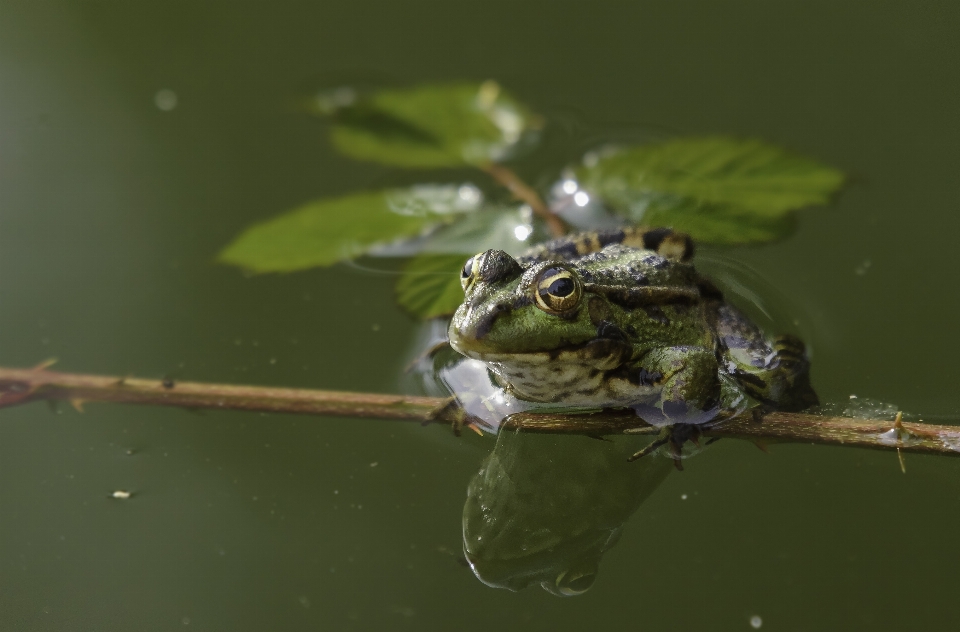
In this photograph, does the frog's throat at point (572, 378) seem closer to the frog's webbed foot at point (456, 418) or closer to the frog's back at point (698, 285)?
the frog's webbed foot at point (456, 418)

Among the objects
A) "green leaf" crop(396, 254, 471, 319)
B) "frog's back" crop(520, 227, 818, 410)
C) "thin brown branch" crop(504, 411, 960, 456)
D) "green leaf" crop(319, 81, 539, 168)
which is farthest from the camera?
"green leaf" crop(319, 81, 539, 168)

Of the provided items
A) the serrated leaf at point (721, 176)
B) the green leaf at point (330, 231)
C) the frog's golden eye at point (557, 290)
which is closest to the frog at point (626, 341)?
the frog's golden eye at point (557, 290)

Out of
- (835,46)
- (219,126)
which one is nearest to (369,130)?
(219,126)

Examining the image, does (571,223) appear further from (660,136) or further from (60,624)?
(60,624)

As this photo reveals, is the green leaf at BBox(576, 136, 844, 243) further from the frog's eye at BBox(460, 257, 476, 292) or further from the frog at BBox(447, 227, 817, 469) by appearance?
the frog's eye at BBox(460, 257, 476, 292)

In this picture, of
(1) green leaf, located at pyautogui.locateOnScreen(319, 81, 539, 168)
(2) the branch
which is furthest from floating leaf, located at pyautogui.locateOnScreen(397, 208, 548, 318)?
Answer: (1) green leaf, located at pyautogui.locateOnScreen(319, 81, 539, 168)

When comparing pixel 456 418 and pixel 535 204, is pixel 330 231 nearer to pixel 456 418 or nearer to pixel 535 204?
pixel 535 204

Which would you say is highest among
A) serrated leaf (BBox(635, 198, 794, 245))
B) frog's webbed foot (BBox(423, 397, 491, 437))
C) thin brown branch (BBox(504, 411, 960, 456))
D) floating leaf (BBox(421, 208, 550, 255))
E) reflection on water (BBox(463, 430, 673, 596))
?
serrated leaf (BBox(635, 198, 794, 245))
